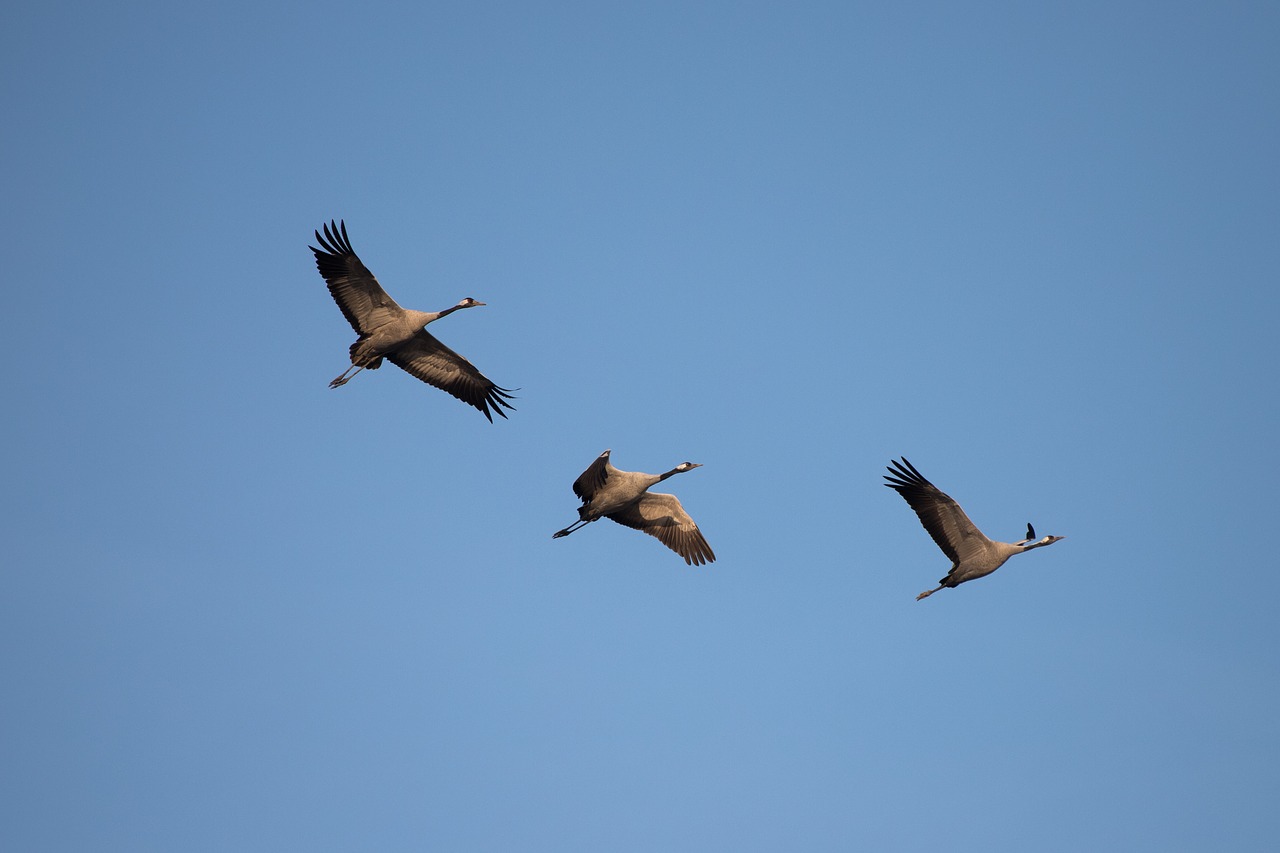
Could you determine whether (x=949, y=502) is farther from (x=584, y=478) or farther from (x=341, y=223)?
(x=341, y=223)

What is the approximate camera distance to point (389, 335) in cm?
2539

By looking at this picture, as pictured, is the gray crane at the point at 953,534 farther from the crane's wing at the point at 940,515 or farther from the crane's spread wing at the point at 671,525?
the crane's spread wing at the point at 671,525

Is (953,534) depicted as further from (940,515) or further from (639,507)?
(639,507)

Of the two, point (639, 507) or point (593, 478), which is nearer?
point (593, 478)

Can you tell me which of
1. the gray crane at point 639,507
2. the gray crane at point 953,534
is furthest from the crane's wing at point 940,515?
the gray crane at point 639,507

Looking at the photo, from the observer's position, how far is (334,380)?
25.6m

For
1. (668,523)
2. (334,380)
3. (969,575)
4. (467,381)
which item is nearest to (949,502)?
(969,575)

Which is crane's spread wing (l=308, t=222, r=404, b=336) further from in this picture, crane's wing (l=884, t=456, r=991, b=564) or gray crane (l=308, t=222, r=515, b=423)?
crane's wing (l=884, t=456, r=991, b=564)

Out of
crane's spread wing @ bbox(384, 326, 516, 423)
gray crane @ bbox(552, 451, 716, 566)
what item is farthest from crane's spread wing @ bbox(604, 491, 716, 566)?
crane's spread wing @ bbox(384, 326, 516, 423)

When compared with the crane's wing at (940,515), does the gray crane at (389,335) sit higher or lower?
higher

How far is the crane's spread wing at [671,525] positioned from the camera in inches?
1027

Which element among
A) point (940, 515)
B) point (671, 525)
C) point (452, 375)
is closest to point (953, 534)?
point (940, 515)

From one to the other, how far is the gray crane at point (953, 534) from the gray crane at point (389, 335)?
811 centimetres

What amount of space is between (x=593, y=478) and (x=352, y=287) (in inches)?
230
